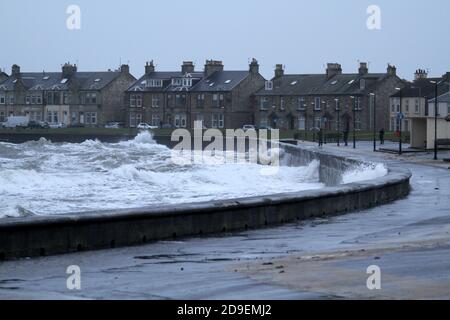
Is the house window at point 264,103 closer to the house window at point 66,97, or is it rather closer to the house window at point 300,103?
the house window at point 300,103

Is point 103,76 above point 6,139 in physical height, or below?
above

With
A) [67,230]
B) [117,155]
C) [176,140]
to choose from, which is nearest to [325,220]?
[67,230]

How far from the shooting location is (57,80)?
14050cm

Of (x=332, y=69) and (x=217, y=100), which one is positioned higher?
(x=332, y=69)

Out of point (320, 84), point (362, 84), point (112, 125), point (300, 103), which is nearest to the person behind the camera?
point (362, 84)

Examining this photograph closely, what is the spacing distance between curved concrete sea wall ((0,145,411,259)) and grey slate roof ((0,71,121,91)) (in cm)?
11471

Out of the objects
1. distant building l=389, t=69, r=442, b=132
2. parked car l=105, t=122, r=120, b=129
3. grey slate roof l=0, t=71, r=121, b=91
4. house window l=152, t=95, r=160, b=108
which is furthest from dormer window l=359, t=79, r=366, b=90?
grey slate roof l=0, t=71, r=121, b=91

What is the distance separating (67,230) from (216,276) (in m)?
3.33

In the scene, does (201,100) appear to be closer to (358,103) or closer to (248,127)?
(248,127)

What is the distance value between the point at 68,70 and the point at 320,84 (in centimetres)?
4114

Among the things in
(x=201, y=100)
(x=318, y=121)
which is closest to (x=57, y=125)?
(x=201, y=100)

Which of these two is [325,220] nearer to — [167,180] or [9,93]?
[167,180]

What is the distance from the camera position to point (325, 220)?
1958 centimetres

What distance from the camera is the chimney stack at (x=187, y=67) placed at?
130100 mm
